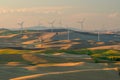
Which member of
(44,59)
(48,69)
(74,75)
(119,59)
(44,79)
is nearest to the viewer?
(44,79)

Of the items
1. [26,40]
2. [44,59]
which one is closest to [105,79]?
[44,59]

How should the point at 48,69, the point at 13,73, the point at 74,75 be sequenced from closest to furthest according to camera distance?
1. the point at 74,75
2. the point at 13,73
3. the point at 48,69

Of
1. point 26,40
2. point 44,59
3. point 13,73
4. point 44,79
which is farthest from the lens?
point 26,40

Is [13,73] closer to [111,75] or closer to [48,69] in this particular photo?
[48,69]

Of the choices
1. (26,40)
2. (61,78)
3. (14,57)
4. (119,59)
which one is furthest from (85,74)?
(26,40)

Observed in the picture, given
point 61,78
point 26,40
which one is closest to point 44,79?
point 61,78

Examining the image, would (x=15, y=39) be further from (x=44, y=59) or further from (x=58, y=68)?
(x=58, y=68)

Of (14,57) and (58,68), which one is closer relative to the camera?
(58,68)

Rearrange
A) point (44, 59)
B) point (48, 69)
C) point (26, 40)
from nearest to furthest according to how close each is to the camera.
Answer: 1. point (48, 69)
2. point (44, 59)
3. point (26, 40)

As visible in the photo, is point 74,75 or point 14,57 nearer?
point 74,75
